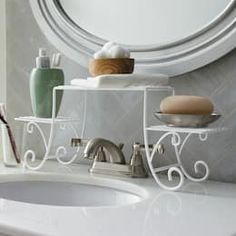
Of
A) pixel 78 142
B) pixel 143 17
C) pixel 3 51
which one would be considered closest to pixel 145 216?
pixel 78 142

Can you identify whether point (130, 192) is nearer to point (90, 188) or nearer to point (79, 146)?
point (90, 188)

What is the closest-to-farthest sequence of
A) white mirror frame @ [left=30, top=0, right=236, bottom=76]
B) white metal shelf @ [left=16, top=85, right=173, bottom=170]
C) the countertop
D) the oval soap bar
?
the countertop → the oval soap bar → white mirror frame @ [left=30, top=0, right=236, bottom=76] → white metal shelf @ [left=16, top=85, right=173, bottom=170]

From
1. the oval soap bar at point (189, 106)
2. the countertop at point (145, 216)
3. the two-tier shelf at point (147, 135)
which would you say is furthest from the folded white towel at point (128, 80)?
the countertop at point (145, 216)

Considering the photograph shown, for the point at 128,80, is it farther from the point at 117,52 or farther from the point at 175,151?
the point at 175,151

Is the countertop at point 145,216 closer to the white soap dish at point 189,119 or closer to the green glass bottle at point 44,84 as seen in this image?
the white soap dish at point 189,119

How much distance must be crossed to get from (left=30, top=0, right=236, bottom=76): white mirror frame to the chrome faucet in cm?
21

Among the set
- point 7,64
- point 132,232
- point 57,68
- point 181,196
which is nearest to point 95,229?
point 132,232

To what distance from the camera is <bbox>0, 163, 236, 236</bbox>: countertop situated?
2.55ft

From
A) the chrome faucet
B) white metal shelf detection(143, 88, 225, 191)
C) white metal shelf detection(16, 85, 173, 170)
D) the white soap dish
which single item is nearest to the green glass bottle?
white metal shelf detection(16, 85, 173, 170)

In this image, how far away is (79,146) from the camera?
133 centimetres

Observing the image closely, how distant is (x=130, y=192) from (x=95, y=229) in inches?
13.6

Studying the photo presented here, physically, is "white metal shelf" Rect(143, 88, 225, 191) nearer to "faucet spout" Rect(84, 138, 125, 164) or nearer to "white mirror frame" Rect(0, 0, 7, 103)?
"faucet spout" Rect(84, 138, 125, 164)

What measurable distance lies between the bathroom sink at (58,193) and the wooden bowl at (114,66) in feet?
0.92

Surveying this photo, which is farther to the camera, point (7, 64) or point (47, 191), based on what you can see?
point (7, 64)
